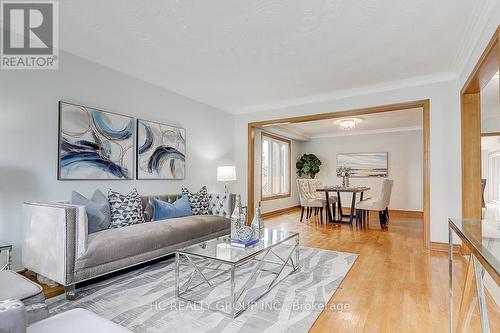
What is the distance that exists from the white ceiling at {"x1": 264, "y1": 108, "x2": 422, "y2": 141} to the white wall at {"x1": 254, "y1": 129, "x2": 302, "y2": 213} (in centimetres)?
34

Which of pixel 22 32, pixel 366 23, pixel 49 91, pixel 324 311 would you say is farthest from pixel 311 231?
pixel 22 32

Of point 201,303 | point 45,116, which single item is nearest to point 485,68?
point 201,303

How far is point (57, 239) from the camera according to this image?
2.24 meters

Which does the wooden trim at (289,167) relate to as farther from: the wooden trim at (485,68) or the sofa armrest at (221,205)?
Answer: the wooden trim at (485,68)

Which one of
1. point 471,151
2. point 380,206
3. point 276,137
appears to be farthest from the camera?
point 276,137

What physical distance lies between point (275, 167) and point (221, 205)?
3873 mm

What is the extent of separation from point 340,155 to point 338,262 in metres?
5.50

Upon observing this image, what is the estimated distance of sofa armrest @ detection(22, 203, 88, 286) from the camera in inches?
86.3

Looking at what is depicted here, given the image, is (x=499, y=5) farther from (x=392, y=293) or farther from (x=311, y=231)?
(x=311, y=231)

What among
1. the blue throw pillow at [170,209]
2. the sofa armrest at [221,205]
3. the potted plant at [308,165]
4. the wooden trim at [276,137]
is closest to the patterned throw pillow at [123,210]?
the blue throw pillow at [170,209]

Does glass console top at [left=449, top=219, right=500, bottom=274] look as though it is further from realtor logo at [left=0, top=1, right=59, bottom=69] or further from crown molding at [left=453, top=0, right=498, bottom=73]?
realtor logo at [left=0, top=1, right=59, bottom=69]

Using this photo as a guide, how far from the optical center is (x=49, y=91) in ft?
9.58

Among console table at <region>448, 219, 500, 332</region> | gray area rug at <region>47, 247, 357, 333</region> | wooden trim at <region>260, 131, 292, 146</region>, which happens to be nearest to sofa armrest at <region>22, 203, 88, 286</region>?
gray area rug at <region>47, 247, 357, 333</region>

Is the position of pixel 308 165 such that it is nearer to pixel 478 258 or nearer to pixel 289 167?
pixel 289 167
